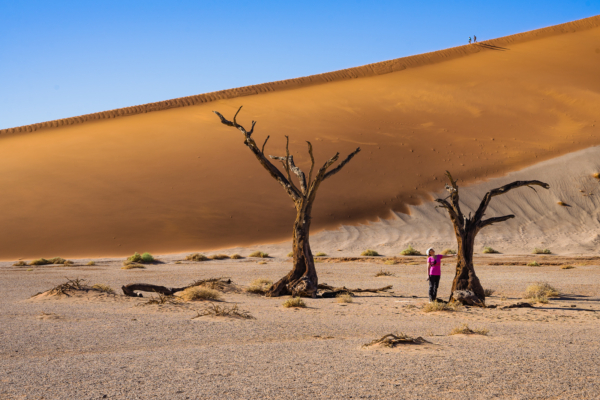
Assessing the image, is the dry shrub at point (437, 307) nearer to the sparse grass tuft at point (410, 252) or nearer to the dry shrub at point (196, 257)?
the sparse grass tuft at point (410, 252)

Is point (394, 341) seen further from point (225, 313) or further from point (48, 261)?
point (48, 261)

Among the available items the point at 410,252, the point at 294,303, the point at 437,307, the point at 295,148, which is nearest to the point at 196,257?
the point at 410,252

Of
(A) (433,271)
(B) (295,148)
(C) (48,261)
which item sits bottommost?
(C) (48,261)

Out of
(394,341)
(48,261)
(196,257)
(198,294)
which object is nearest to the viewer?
(394,341)

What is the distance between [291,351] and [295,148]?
120 ft

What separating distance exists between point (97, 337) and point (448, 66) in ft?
193

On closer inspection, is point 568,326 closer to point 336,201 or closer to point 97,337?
point 97,337

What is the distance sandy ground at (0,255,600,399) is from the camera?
5.61 meters

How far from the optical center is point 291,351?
761 centimetres

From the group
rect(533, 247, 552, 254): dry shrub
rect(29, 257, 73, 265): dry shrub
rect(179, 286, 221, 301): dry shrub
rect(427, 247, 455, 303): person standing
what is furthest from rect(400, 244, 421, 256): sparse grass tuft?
rect(179, 286, 221, 301): dry shrub

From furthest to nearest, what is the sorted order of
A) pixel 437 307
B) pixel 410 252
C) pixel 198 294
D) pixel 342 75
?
pixel 342 75 → pixel 410 252 → pixel 198 294 → pixel 437 307

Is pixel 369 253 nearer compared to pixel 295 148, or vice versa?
pixel 369 253

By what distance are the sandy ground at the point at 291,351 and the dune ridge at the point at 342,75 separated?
53.4 meters

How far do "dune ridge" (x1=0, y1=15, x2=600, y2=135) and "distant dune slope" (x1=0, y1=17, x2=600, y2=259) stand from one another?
35 cm
